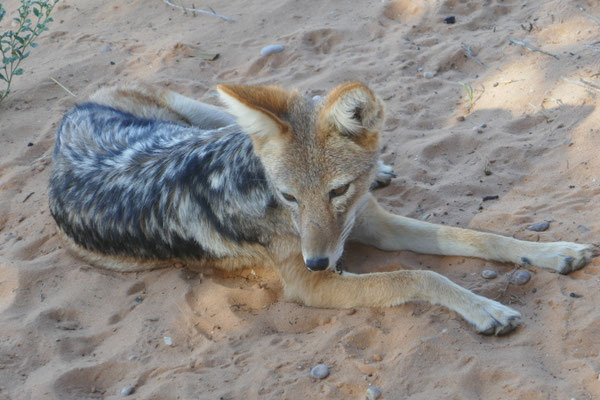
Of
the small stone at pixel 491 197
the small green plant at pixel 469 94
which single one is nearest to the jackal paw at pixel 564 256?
the small stone at pixel 491 197

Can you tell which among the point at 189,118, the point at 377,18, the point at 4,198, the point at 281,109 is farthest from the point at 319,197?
the point at 377,18

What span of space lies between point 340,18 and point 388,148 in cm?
275

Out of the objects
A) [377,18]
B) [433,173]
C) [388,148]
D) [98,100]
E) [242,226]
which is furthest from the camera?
[377,18]

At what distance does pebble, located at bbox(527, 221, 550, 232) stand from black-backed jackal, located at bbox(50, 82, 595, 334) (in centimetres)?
30

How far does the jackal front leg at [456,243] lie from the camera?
12.8ft

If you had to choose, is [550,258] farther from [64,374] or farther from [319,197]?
[64,374]

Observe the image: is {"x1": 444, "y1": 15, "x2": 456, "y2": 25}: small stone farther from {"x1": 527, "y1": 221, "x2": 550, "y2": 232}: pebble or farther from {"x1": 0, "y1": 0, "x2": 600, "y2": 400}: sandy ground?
{"x1": 527, "y1": 221, "x2": 550, "y2": 232}: pebble

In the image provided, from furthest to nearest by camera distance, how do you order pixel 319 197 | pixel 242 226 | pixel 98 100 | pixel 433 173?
pixel 98 100
pixel 433 173
pixel 242 226
pixel 319 197

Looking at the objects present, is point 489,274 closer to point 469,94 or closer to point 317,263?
point 317,263

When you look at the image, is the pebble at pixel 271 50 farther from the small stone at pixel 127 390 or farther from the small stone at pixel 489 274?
the small stone at pixel 127 390

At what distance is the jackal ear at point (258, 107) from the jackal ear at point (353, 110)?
0.94 ft

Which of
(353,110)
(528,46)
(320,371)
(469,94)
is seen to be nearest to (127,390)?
(320,371)

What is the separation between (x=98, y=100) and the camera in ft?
20.2

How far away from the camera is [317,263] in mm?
3664
